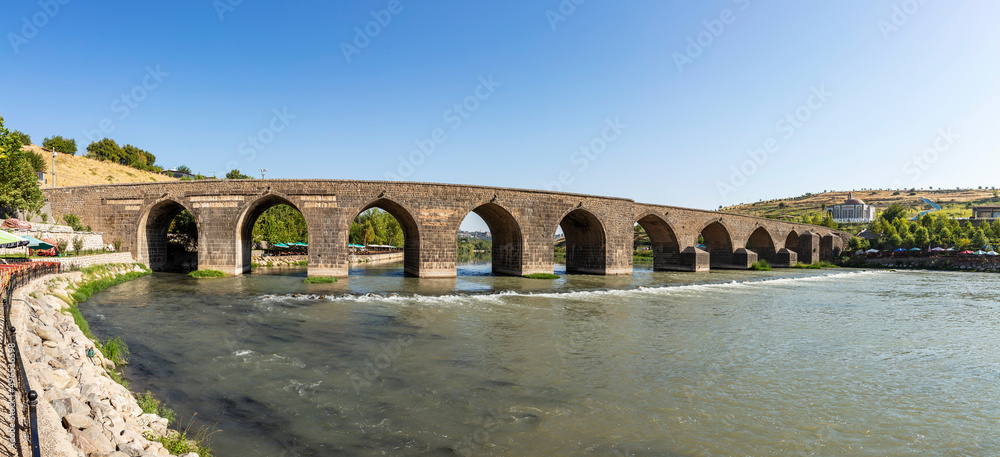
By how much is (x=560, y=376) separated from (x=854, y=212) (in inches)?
5241

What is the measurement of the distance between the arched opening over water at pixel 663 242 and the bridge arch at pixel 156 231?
35.3 meters

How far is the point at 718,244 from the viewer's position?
49.7 metres

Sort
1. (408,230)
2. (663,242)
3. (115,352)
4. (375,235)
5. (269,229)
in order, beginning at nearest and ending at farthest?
1. (115,352)
2. (408,230)
3. (663,242)
4. (269,229)
5. (375,235)

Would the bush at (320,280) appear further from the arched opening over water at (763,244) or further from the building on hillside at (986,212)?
the building on hillside at (986,212)

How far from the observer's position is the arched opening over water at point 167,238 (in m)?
31.1

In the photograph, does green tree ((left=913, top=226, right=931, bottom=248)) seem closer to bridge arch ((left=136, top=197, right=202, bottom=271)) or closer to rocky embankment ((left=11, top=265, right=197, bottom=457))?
bridge arch ((left=136, top=197, right=202, bottom=271))

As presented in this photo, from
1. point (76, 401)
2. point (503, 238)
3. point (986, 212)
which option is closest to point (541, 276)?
point (503, 238)

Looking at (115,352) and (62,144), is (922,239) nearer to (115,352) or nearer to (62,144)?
(115,352)

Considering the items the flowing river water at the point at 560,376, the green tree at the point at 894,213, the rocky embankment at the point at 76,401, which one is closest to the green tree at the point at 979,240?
the green tree at the point at 894,213

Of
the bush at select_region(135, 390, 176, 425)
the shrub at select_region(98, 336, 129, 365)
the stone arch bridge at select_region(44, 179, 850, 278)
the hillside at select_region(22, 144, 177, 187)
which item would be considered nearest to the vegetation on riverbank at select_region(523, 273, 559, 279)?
the stone arch bridge at select_region(44, 179, 850, 278)

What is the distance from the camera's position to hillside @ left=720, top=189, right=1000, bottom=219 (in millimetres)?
118537

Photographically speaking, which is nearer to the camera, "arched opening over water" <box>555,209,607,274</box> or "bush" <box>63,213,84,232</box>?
"bush" <box>63,213,84,232</box>

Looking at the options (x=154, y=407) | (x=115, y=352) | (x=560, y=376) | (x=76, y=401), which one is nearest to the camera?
(x=76, y=401)

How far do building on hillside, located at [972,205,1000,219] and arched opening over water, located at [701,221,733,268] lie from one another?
8572 centimetres
